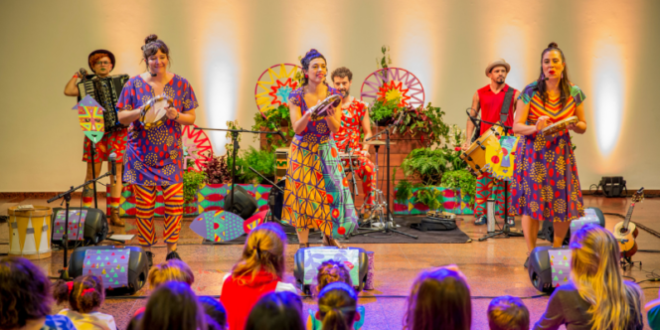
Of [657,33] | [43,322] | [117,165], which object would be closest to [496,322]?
[43,322]

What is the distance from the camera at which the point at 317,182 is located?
435cm

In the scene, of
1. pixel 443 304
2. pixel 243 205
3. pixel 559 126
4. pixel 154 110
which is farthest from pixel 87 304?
pixel 243 205

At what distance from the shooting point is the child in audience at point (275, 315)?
1.78 metres

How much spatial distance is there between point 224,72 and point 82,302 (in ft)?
23.0

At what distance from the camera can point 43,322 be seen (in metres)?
2.03

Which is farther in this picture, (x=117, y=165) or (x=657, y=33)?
(x=657, y=33)

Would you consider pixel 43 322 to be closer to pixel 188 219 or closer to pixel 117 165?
pixel 117 165

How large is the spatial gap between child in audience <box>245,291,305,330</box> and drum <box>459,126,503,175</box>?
182 inches

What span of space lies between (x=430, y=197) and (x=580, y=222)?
245 centimetres

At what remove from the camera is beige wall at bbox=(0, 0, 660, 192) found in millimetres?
8922

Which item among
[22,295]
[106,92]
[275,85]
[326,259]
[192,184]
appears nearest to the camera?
[22,295]

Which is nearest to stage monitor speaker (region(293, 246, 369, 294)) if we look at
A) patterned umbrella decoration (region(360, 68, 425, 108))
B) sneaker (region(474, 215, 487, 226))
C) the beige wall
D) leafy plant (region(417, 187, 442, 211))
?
sneaker (region(474, 215, 487, 226))

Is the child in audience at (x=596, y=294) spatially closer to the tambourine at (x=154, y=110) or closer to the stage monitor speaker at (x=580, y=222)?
the stage monitor speaker at (x=580, y=222)

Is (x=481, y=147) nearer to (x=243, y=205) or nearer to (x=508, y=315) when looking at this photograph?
(x=243, y=205)
